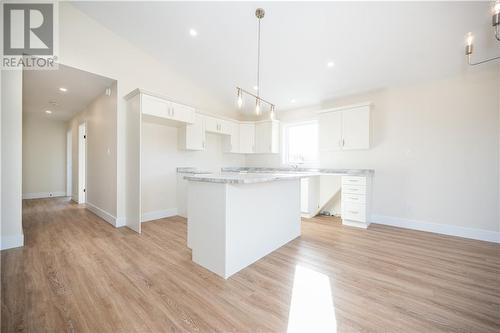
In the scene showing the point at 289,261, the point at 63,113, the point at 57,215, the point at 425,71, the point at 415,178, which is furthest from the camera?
the point at 63,113

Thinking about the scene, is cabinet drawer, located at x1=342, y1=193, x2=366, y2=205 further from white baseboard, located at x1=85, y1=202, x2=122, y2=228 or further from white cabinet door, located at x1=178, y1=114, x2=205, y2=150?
white baseboard, located at x1=85, y1=202, x2=122, y2=228

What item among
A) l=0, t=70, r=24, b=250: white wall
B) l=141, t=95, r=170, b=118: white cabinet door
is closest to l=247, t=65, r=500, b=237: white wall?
l=141, t=95, r=170, b=118: white cabinet door

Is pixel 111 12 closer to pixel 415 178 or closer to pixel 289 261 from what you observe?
pixel 289 261

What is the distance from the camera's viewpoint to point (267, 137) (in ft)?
16.8

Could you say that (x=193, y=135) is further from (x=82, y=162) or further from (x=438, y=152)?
(x=438, y=152)

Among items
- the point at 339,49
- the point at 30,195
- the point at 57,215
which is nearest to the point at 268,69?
the point at 339,49

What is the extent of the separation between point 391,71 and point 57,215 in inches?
271

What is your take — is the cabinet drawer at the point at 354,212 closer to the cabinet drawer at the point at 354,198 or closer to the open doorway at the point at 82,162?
the cabinet drawer at the point at 354,198

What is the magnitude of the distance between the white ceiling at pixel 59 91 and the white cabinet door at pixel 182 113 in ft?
3.82

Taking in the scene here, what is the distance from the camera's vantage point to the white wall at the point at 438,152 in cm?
292

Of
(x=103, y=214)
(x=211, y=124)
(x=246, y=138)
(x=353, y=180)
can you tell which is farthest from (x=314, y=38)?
(x=103, y=214)

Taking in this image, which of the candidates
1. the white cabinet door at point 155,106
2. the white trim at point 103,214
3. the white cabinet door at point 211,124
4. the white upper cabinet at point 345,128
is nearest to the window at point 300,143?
the white upper cabinet at point 345,128

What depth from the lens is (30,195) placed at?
6.00m

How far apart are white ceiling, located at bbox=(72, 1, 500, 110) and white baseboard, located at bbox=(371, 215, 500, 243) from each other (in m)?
2.45
